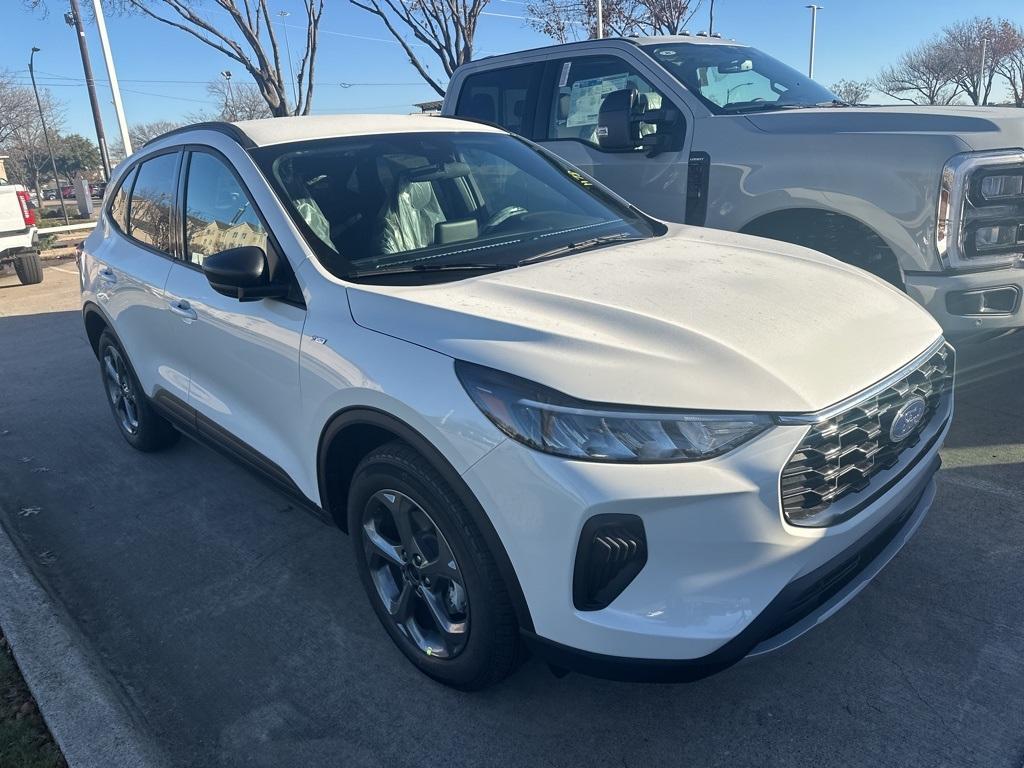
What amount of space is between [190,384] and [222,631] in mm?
1198

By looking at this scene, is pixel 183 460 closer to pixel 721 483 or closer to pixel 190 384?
pixel 190 384

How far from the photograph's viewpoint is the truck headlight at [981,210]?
3.78 m

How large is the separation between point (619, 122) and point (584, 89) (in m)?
0.89

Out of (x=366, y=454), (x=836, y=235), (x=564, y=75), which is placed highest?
(x=564, y=75)

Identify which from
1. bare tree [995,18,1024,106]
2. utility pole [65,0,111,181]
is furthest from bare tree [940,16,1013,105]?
utility pole [65,0,111,181]

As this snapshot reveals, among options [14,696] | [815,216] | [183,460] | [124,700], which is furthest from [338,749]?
[815,216]

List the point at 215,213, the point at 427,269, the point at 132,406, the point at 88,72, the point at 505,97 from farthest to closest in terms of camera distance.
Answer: the point at 88,72 → the point at 505,97 → the point at 132,406 → the point at 215,213 → the point at 427,269

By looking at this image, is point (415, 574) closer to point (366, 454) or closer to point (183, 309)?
point (366, 454)

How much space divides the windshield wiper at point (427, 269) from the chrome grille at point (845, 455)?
1260 mm

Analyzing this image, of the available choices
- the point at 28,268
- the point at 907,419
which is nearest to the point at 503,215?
the point at 907,419

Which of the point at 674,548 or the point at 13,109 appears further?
the point at 13,109

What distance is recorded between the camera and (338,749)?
2.42 metres

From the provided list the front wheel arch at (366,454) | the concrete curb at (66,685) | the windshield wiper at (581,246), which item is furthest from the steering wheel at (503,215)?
the concrete curb at (66,685)

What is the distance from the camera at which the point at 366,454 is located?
270cm
